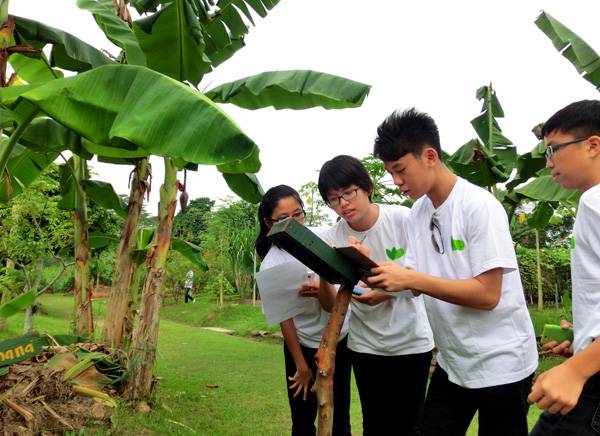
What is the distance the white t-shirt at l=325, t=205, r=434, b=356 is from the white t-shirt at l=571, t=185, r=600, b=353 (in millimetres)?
822

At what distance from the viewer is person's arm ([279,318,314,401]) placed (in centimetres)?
219

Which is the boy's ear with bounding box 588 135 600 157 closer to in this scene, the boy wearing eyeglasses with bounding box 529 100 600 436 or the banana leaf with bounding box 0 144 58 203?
the boy wearing eyeglasses with bounding box 529 100 600 436

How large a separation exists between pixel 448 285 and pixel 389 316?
0.62m

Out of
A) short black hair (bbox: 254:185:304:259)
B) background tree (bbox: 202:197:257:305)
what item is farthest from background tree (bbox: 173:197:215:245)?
short black hair (bbox: 254:185:304:259)

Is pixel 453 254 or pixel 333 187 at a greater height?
pixel 333 187

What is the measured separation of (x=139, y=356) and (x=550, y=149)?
3334 mm

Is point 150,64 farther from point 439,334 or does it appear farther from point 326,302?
point 439,334

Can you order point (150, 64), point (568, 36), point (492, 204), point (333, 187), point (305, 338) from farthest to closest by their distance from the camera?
1. point (568, 36)
2. point (150, 64)
3. point (305, 338)
4. point (333, 187)
5. point (492, 204)

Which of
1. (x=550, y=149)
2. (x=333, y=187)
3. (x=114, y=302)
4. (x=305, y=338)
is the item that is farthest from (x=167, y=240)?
(x=550, y=149)

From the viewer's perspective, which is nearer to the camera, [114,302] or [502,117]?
[114,302]

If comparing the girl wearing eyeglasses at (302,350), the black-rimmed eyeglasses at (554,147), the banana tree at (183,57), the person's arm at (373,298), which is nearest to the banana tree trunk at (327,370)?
the person's arm at (373,298)

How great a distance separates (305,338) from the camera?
2.35 m

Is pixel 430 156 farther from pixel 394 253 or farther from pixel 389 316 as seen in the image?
pixel 389 316

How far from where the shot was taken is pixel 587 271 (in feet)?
4.01
